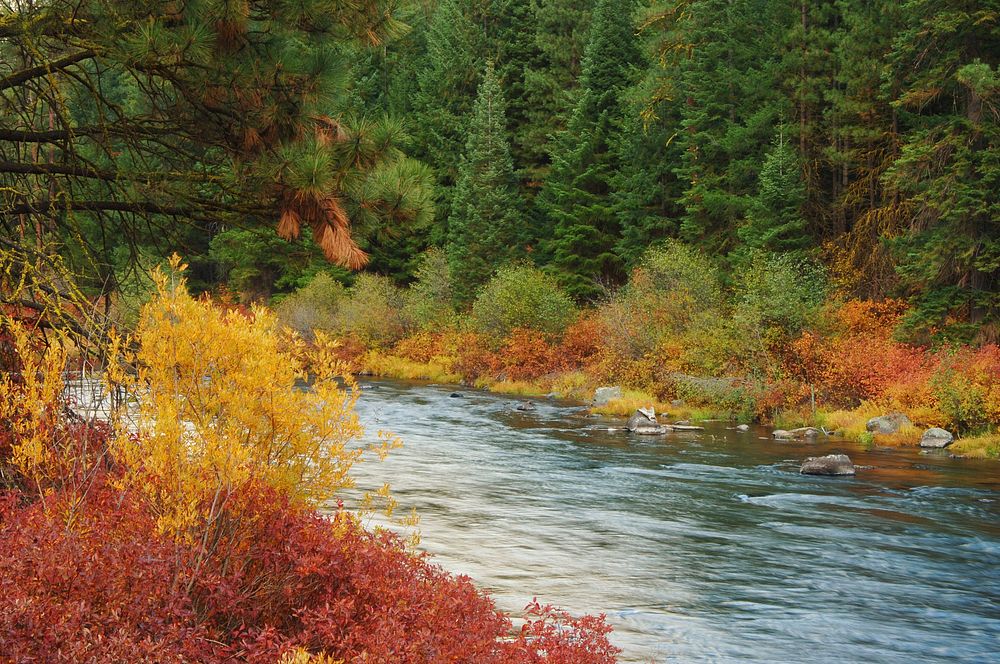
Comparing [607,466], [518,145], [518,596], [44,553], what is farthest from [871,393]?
[518,145]

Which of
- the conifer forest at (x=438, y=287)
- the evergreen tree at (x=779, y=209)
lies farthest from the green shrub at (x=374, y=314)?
the evergreen tree at (x=779, y=209)

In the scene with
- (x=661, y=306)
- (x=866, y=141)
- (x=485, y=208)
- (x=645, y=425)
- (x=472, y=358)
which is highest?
(x=866, y=141)

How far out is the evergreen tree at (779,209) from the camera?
102 feet

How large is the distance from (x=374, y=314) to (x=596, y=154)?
42.7 feet

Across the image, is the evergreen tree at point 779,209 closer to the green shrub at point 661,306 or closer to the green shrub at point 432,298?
the green shrub at point 661,306

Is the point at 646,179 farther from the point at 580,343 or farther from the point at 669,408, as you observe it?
the point at 669,408

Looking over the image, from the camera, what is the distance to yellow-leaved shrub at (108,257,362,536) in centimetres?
497

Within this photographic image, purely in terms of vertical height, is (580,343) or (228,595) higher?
(228,595)

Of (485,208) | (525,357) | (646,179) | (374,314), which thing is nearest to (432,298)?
(374,314)

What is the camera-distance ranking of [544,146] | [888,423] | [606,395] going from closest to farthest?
[888,423] < [606,395] < [544,146]

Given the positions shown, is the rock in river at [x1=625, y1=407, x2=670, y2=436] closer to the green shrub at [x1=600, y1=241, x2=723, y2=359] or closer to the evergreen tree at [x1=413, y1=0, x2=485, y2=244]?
the green shrub at [x1=600, y1=241, x2=723, y2=359]

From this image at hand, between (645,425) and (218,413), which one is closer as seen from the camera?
(218,413)

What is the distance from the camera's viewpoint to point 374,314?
4628cm

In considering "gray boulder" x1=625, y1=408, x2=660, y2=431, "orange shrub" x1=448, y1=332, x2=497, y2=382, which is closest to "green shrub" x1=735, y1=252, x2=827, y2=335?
"gray boulder" x1=625, y1=408, x2=660, y2=431
